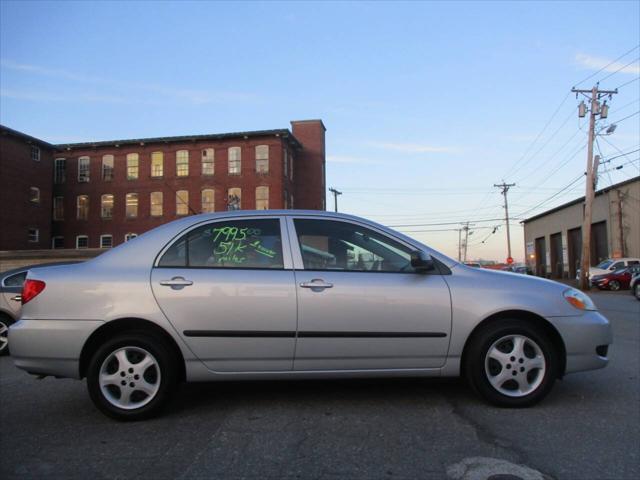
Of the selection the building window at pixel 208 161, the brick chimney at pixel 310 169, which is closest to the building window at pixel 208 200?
the building window at pixel 208 161

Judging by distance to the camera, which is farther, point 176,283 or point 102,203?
point 102,203

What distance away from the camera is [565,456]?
11.0 ft

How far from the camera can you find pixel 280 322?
4.20 metres

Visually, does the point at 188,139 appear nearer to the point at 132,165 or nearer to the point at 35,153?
the point at 132,165

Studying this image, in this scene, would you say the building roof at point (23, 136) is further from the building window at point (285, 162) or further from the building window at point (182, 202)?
the building window at point (285, 162)

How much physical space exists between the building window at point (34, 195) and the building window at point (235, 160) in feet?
51.7

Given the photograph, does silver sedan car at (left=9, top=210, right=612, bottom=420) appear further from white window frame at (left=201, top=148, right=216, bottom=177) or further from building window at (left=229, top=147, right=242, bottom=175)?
white window frame at (left=201, top=148, right=216, bottom=177)

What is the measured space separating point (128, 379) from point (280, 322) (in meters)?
1.24

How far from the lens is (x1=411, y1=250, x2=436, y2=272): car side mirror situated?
428 cm

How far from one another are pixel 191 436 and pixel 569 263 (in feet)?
156

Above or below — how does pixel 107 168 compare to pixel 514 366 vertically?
above

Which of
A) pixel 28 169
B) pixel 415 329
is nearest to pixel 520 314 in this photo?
pixel 415 329

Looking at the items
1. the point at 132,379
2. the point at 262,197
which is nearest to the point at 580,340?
the point at 132,379

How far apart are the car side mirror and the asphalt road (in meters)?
1.14
